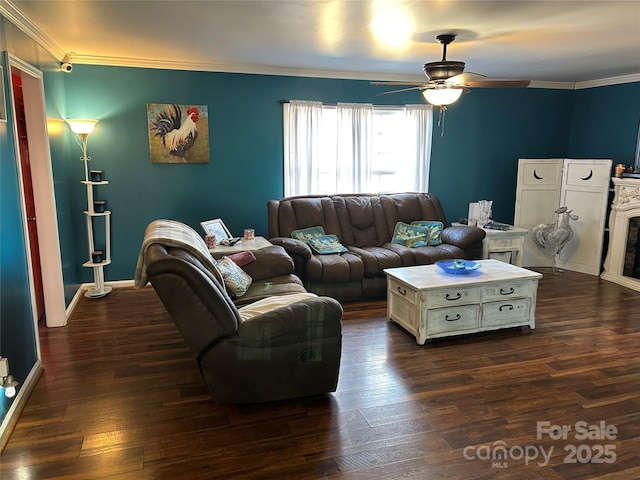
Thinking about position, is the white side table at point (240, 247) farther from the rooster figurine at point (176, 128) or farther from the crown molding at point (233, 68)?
the crown molding at point (233, 68)

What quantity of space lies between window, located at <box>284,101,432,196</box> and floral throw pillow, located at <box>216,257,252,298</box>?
199cm

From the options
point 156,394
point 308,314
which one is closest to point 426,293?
point 308,314

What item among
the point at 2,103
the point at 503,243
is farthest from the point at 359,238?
the point at 2,103

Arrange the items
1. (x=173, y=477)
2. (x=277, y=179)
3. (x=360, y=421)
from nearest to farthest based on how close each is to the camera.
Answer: (x=173, y=477), (x=360, y=421), (x=277, y=179)

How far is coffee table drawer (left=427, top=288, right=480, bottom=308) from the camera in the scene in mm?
3553

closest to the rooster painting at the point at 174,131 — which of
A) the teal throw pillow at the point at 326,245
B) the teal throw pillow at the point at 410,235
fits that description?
the teal throw pillow at the point at 326,245

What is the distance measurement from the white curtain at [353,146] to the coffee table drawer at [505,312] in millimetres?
2367

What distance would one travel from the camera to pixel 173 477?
2.13 m

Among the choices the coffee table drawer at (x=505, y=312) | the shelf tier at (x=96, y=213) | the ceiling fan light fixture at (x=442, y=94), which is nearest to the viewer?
the ceiling fan light fixture at (x=442, y=94)

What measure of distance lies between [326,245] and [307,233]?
25 cm

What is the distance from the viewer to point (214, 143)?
511cm

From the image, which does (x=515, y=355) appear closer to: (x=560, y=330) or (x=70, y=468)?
(x=560, y=330)

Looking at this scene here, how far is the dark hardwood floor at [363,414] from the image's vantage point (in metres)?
2.23

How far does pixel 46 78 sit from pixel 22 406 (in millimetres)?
2626
